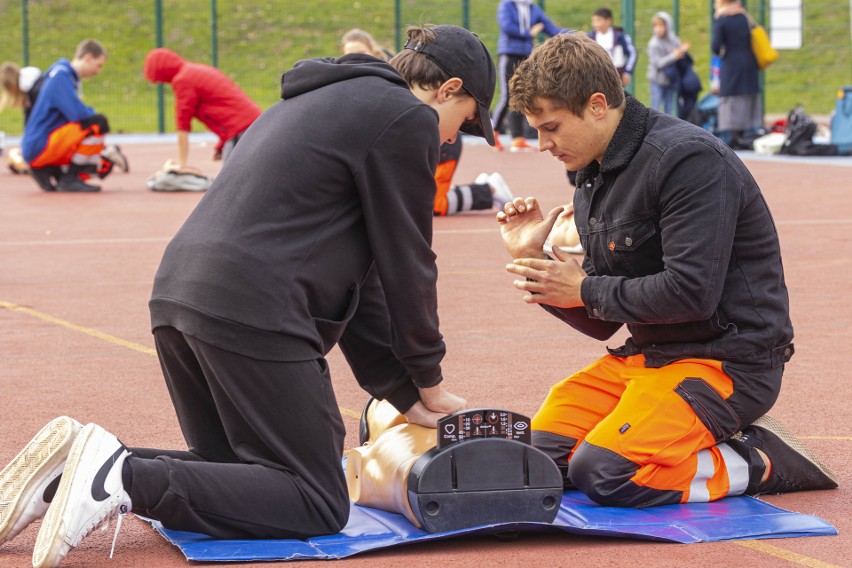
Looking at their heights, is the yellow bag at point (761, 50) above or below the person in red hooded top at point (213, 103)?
above

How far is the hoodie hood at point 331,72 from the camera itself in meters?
4.00

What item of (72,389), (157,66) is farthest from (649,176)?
(157,66)

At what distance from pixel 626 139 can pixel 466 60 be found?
643 mm

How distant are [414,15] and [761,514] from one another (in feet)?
90.8

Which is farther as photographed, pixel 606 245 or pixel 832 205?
pixel 832 205

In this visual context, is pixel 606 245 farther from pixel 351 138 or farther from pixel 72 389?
pixel 72 389

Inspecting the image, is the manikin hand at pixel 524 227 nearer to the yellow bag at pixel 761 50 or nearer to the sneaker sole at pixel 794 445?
the sneaker sole at pixel 794 445

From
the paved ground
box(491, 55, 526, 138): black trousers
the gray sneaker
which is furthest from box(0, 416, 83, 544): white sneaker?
box(491, 55, 526, 138): black trousers

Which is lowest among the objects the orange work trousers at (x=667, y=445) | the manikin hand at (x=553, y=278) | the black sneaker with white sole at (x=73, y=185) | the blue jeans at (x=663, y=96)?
the black sneaker with white sole at (x=73, y=185)

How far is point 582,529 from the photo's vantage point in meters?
4.00

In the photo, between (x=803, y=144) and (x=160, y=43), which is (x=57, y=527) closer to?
(x=803, y=144)

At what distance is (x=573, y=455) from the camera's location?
4512 millimetres

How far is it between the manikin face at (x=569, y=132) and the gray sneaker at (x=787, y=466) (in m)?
1.07

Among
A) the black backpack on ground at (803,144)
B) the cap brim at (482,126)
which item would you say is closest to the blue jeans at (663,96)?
the black backpack on ground at (803,144)
